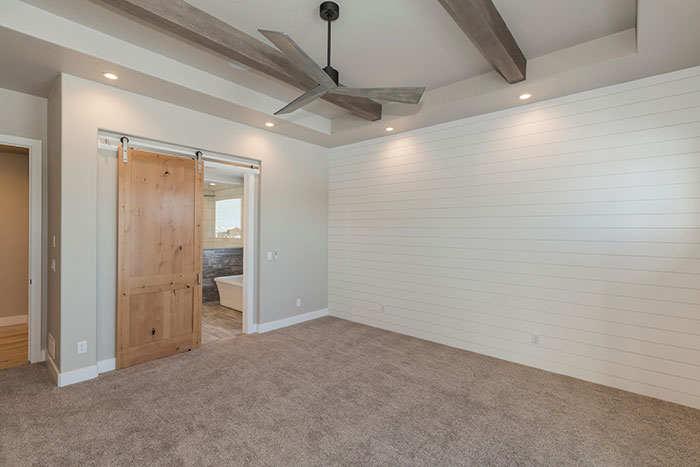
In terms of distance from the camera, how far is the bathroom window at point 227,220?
8.04 metres

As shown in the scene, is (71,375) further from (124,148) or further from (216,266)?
(216,266)

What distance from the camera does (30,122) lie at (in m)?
3.35

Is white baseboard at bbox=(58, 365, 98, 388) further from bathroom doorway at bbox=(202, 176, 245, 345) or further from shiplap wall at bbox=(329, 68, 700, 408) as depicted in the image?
shiplap wall at bbox=(329, 68, 700, 408)

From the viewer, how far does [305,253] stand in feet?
16.9

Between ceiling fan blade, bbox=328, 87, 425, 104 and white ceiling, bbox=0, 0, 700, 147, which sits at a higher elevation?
white ceiling, bbox=0, 0, 700, 147

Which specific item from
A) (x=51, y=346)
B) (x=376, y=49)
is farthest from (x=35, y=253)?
(x=376, y=49)

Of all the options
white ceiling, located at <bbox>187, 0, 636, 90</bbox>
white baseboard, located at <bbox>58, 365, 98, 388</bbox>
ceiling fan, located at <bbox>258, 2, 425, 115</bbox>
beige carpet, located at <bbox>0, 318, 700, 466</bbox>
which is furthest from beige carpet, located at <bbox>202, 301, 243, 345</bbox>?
white ceiling, located at <bbox>187, 0, 636, 90</bbox>

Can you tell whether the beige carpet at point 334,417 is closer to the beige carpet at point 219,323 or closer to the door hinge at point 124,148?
the beige carpet at point 219,323

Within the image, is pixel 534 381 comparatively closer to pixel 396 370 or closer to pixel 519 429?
pixel 519 429

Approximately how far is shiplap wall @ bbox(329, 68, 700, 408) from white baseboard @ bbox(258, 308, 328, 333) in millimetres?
950

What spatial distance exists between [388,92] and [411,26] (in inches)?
27.7

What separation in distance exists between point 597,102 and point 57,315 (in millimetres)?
5526

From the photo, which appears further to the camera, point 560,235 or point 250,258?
point 250,258

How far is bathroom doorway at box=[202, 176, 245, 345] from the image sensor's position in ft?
16.4
